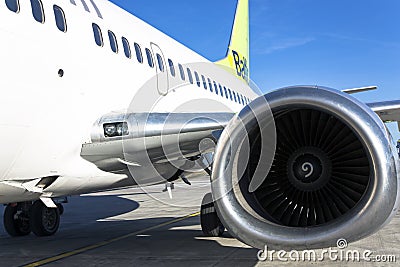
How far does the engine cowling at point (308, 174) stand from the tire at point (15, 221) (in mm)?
6031

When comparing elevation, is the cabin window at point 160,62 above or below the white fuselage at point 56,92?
above

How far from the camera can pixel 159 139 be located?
17.8 ft

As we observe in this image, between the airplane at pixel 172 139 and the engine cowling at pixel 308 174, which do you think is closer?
the engine cowling at pixel 308 174

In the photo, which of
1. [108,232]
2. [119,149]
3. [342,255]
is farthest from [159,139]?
[108,232]

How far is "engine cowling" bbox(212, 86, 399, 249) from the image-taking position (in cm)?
373

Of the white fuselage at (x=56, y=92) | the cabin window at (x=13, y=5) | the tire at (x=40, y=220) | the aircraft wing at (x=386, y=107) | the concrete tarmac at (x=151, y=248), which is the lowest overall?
the concrete tarmac at (x=151, y=248)

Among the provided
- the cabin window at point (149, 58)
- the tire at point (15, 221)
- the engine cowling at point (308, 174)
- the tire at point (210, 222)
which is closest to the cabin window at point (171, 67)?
the cabin window at point (149, 58)

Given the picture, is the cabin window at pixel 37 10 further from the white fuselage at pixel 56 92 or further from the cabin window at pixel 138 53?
the cabin window at pixel 138 53

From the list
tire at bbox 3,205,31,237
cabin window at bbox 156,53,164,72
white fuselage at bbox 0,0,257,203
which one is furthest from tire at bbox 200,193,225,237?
tire at bbox 3,205,31,237

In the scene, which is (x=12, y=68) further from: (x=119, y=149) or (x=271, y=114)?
(x=271, y=114)

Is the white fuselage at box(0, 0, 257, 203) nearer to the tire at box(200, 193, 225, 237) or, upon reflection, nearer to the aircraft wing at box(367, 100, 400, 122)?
the tire at box(200, 193, 225, 237)

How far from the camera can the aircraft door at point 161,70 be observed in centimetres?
751

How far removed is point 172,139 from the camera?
5.49m

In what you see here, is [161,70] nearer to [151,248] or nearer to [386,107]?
[151,248]
